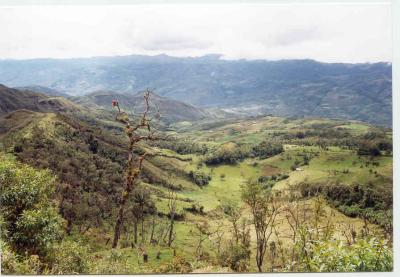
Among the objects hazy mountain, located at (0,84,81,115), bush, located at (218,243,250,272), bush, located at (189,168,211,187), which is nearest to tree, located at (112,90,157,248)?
bush, located at (218,243,250,272)

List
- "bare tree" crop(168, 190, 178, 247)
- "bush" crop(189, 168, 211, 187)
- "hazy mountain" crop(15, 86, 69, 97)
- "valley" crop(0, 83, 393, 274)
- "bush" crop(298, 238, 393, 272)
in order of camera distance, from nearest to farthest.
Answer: "bush" crop(298, 238, 393, 272) → "valley" crop(0, 83, 393, 274) → "bare tree" crop(168, 190, 178, 247) → "bush" crop(189, 168, 211, 187) → "hazy mountain" crop(15, 86, 69, 97)

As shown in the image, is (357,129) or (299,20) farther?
(357,129)

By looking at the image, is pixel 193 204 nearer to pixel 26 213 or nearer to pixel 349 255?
pixel 26 213

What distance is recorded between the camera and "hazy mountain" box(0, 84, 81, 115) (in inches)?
2689

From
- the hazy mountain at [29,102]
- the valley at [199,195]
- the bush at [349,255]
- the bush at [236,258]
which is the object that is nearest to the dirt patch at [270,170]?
the valley at [199,195]

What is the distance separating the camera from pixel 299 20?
771 inches

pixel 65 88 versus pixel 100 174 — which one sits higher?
pixel 65 88

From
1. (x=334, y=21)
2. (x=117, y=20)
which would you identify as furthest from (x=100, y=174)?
(x=334, y=21)

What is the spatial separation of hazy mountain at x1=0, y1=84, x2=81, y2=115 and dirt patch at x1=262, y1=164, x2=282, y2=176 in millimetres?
39929

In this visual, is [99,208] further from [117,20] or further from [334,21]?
[334,21]

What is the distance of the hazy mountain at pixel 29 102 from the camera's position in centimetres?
6831

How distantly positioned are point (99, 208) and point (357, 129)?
192 ft

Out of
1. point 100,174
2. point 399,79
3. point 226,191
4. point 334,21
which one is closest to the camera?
point 399,79

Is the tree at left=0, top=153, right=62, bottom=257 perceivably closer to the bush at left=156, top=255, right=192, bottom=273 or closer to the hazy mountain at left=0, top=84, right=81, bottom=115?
the bush at left=156, top=255, right=192, bottom=273
